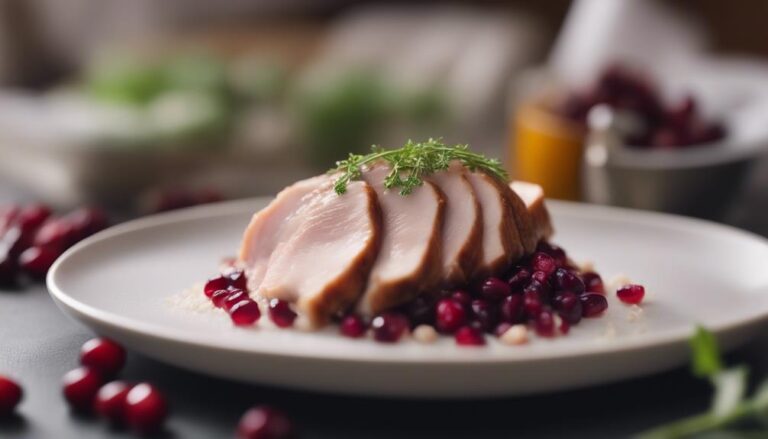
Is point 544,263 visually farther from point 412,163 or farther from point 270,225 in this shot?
point 270,225

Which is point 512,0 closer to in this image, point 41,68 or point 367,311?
point 41,68

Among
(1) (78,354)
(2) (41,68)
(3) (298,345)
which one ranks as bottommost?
(2) (41,68)

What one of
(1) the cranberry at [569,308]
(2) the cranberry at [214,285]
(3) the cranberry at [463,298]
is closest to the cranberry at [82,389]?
(2) the cranberry at [214,285]

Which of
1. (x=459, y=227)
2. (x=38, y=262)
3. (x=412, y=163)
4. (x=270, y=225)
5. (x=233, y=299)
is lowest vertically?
(x=38, y=262)

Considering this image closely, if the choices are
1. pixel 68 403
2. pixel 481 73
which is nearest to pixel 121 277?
pixel 68 403

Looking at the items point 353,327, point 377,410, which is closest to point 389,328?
point 353,327

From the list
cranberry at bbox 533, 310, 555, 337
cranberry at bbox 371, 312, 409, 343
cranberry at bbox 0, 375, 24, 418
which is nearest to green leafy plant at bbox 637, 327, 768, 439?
cranberry at bbox 533, 310, 555, 337

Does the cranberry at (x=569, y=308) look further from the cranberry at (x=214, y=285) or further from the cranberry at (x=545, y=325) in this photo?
the cranberry at (x=214, y=285)
